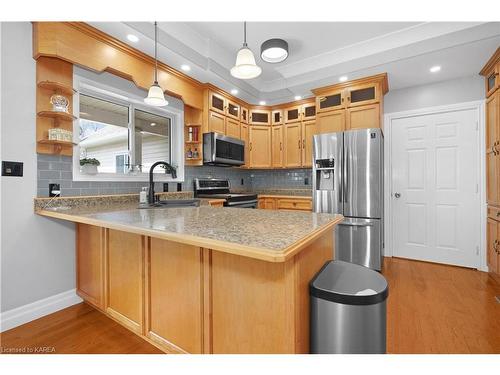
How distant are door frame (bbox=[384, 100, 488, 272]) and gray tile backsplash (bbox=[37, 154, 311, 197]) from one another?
1.28m

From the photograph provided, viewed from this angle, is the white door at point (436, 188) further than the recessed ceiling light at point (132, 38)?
Yes

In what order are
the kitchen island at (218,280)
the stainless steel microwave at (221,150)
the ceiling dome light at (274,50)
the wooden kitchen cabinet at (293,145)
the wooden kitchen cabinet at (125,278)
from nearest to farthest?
the kitchen island at (218,280) < the wooden kitchen cabinet at (125,278) < the ceiling dome light at (274,50) < the stainless steel microwave at (221,150) < the wooden kitchen cabinet at (293,145)

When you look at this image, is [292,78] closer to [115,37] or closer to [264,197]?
[264,197]

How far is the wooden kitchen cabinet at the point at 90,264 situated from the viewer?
1915 millimetres

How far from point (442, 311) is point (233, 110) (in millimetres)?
3616

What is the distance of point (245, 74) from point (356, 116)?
2.17 m

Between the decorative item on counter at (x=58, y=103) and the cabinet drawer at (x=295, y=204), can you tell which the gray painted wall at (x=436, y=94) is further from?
the decorative item on counter at (x=58, y=103)

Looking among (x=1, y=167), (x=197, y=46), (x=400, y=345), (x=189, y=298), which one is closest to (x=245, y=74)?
Result: (x=197, y=46)

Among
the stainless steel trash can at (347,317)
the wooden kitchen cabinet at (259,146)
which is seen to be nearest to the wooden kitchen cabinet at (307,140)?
the wooden kitchen cabinet at (259,146)

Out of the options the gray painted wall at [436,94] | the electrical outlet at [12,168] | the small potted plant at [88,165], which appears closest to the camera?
the electrical outlet at [12,168]

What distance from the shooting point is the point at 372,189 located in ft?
9.89

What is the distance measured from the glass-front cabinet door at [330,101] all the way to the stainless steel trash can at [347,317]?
9.77 feet

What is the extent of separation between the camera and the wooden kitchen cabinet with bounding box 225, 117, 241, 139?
388 cm

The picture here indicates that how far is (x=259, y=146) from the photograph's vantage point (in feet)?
14.7
